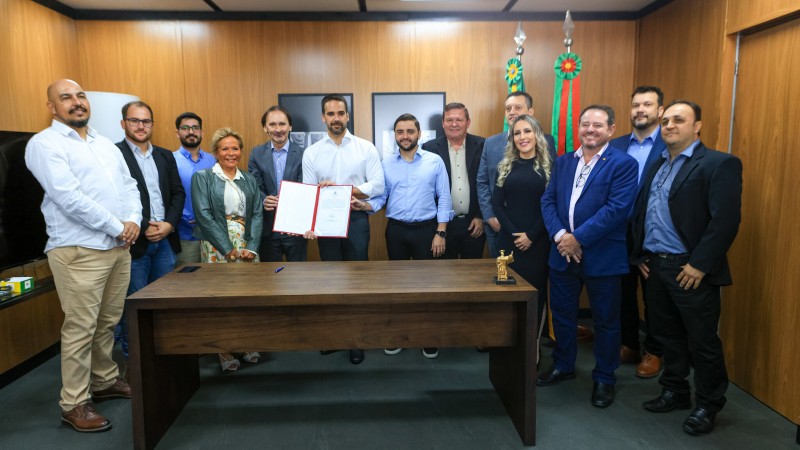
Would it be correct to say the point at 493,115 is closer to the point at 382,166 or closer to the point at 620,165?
the point at 382,166

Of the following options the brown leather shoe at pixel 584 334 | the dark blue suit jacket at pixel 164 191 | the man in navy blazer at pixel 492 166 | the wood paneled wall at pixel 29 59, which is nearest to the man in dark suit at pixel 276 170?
the dark blue suit jacket at pixel 164 191

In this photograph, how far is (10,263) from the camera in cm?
325

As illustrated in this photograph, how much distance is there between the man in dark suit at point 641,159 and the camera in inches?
126

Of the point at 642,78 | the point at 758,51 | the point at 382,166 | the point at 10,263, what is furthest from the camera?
the point at 642,78

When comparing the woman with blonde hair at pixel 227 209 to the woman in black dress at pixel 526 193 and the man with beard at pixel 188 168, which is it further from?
the woman in black dress at pixel 526 193

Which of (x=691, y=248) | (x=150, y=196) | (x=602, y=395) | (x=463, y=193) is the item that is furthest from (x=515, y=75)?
(x=150, y=196)

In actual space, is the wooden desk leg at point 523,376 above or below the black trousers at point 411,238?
below

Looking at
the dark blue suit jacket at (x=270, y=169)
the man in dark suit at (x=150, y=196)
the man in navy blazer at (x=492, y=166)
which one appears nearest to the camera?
the man in dark suit at (x=150, y=196)

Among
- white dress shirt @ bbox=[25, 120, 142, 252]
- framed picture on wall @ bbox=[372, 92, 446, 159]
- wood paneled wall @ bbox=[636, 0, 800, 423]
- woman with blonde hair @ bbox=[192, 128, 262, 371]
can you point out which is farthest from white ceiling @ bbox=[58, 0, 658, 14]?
white dress shirt @ bbox=[25, 120, 142, 252]

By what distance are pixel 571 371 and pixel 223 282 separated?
213 cm

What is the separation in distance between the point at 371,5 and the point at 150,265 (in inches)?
108

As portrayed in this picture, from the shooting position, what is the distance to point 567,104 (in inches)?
161

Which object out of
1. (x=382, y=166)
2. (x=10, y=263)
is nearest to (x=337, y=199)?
(x=382, y=166)

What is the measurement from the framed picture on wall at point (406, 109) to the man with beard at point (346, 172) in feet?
3.40
